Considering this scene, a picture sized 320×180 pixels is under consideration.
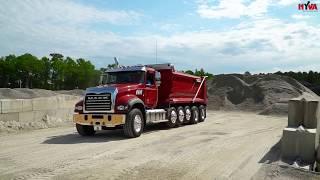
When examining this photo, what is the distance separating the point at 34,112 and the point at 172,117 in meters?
6.08

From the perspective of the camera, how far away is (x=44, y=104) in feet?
61.1

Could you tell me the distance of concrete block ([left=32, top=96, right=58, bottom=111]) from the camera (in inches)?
708

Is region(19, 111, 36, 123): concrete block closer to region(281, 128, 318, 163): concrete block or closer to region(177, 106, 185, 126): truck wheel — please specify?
region(177, 106, 185, 126): truck wheel

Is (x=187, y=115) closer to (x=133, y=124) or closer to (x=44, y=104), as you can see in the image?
(x=133, y=124)

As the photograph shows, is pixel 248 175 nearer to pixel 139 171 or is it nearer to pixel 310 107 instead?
pixel 139 171

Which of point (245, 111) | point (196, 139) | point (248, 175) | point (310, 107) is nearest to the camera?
point (248, 175)

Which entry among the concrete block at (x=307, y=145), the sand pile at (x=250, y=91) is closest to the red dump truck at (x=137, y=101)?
the concrete block at (x=307, y=145)

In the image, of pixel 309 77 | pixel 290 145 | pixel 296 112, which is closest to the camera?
pixel 290 145

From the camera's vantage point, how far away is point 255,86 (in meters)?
37.0

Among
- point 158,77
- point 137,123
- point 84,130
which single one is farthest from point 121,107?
point 158,77

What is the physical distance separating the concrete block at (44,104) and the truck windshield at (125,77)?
403cm

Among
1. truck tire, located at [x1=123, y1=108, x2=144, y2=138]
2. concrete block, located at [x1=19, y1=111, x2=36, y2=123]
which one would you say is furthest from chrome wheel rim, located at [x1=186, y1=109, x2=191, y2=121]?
concrete block, located at [x1=19, y1=111, x2=36, y2=123]

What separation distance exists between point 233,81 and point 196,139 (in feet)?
84.5

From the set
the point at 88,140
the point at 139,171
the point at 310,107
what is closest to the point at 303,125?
the point at 310,107
